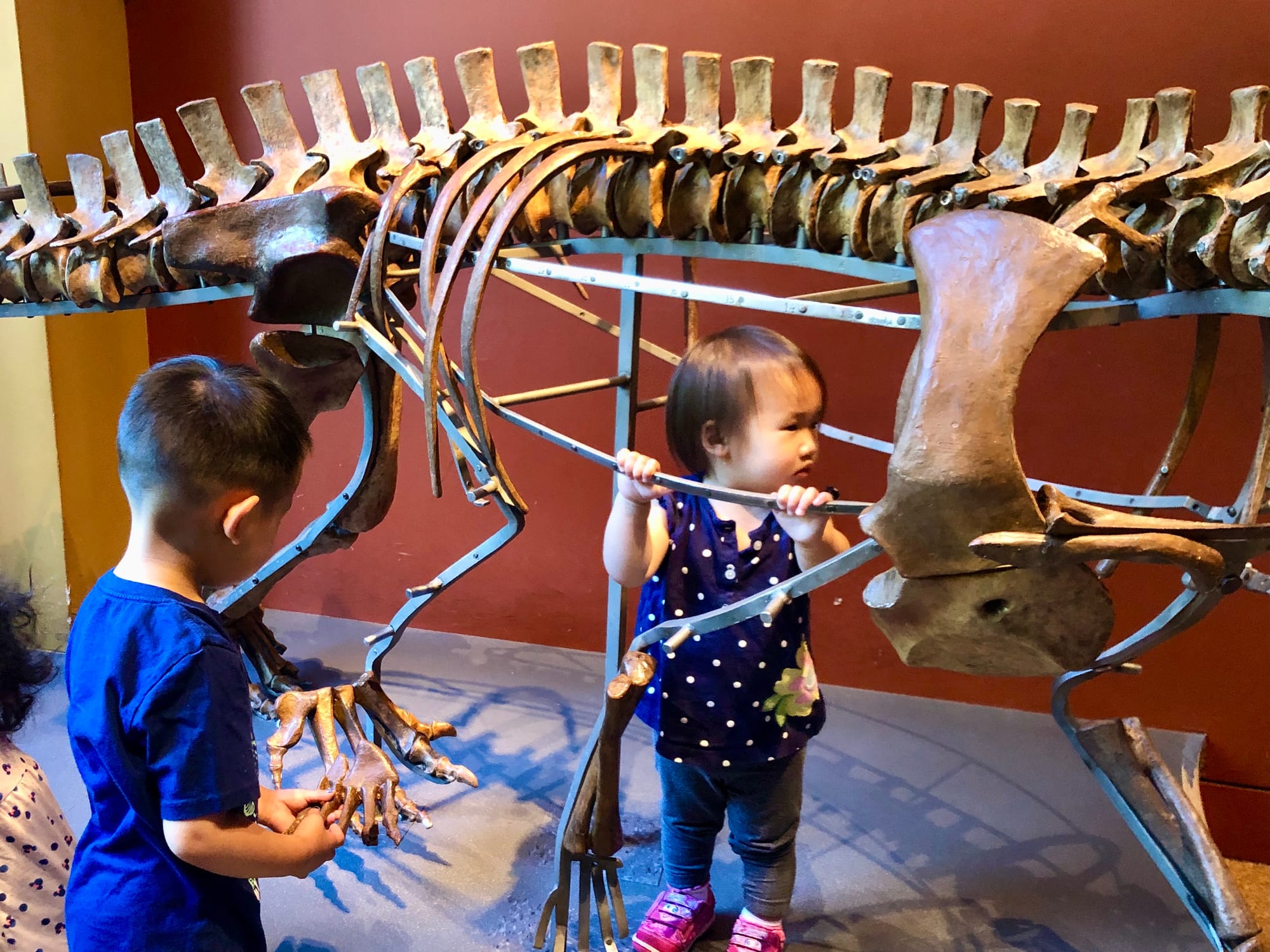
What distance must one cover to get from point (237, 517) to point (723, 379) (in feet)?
2.15

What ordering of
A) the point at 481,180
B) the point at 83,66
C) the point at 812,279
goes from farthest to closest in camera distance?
the point at 83,66 → the point at 812,279 → the point at 481,180

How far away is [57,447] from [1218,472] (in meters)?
2.87

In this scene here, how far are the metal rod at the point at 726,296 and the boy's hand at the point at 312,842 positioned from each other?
28.1 inches

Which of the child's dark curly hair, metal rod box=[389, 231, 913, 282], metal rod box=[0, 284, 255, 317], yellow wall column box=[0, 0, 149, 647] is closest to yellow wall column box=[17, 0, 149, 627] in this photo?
yellow wall column box=[0, 0, 149, 647]

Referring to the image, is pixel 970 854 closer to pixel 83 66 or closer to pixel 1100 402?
pixel 1100 402

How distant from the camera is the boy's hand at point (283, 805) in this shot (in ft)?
3.47

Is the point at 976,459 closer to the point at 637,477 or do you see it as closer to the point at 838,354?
the point at 637,477

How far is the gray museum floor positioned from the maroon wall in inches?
6.7

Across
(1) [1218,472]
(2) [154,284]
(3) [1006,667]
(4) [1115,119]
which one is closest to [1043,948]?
(3) [1006,667]

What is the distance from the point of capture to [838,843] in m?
1.94

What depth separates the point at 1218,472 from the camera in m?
2.08

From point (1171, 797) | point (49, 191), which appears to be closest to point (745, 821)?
point (1171, 797)

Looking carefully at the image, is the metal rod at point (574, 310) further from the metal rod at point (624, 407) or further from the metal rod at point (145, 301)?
the metal rod at point (145, 301)

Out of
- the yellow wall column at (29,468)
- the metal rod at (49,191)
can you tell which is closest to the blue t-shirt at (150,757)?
the metal rod at (49,191)
